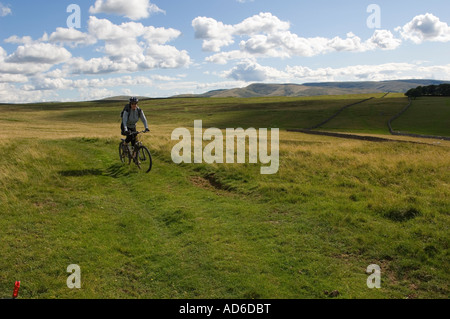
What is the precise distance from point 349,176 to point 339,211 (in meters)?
4.61

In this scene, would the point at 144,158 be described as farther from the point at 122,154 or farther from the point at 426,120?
the point at 426,120

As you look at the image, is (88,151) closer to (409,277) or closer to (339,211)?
(339,211)

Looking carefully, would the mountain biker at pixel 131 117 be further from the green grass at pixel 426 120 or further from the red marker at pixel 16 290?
the green grass at pixel 426 120

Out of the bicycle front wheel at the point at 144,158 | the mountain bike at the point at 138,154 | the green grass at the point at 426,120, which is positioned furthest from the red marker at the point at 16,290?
the green grass at the point at 426,120

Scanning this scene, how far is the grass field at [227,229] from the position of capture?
22.1 feet

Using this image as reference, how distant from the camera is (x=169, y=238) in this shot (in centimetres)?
896

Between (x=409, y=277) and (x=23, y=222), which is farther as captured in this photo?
(x=23, y=222)

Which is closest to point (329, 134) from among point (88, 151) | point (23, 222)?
point (88, 151)

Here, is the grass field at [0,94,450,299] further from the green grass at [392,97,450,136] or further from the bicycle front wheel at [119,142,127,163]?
the green grass at [392,97,450,136]

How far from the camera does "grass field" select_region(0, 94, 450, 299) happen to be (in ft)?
22.1

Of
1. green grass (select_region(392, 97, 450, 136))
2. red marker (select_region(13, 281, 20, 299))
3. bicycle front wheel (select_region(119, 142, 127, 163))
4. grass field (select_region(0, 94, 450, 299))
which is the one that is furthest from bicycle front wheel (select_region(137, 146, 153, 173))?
green grass (select_region(392, 97, 450, 136))

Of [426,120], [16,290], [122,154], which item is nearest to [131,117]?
[122,154]

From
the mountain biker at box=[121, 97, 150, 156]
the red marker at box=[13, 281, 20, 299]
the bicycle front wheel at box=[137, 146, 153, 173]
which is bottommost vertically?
the red marker at box=[13, 281, 20, 299]

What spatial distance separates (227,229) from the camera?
31.0ft
